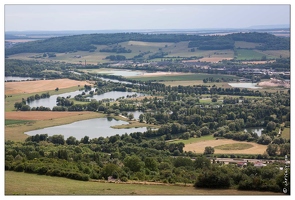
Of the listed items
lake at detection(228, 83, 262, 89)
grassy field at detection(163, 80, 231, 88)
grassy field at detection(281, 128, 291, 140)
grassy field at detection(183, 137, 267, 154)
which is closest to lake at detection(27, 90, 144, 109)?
grassy field at detection(163, 80, 231, 88)

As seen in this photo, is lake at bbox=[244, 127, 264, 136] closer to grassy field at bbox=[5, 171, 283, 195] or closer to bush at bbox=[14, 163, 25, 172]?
grassy field at bbox=[5, 171, 283, 195]

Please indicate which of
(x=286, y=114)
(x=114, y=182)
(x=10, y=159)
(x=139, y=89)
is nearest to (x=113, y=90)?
(x=139, y=89)

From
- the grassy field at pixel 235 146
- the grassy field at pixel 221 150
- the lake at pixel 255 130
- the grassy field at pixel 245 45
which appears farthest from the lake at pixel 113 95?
→ the grassy field at pixel 245 45

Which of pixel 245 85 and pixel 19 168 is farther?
pixel 245 85

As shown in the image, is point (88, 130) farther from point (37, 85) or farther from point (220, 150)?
point (37, 85)

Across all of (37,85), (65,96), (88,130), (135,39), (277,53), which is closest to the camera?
(88,130)

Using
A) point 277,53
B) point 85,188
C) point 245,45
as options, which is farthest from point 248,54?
point 85,188

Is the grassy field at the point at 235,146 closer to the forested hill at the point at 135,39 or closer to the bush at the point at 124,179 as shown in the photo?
the bush at the point at 124,179
